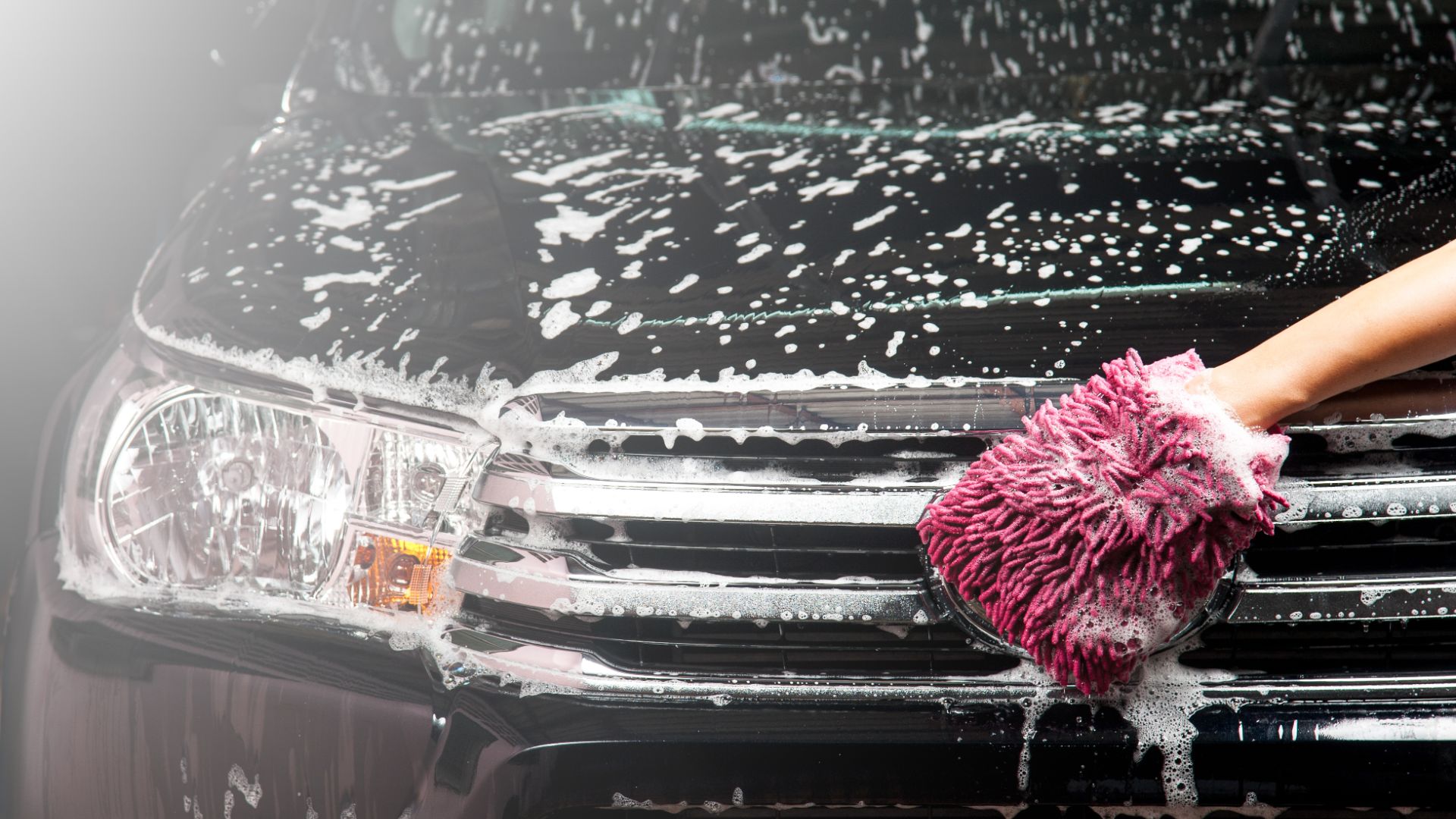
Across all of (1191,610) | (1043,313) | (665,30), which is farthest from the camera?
(665,30)

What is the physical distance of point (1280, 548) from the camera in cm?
113

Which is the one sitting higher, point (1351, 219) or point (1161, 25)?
point (1161, 25)

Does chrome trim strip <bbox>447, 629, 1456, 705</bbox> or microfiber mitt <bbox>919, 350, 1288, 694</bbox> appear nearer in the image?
microfiber mitt <bbox>919, 350, 1288, 694</bbox>

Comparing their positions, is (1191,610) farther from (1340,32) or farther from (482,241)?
(1340,32)

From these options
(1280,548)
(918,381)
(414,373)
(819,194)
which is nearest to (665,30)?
(819,194)

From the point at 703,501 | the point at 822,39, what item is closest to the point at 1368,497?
the point at 703,501

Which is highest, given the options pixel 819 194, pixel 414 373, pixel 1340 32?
pixel 1340 32

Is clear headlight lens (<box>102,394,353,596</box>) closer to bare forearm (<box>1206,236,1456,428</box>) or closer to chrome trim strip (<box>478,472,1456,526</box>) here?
chrome trim strip (<box>478,472,1456,526</box>)

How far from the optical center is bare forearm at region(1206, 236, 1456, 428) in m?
1.02

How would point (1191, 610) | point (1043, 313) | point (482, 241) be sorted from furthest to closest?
point (482, 241)
point (1043, 313)
point (1191, 610)

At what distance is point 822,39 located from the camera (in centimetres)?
203

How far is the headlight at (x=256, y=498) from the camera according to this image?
126 cm

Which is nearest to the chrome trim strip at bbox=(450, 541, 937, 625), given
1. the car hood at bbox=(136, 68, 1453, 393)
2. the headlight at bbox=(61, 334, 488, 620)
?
the headlight at bbox=(61, 334, 488, 620)

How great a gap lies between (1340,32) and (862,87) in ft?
2.57
